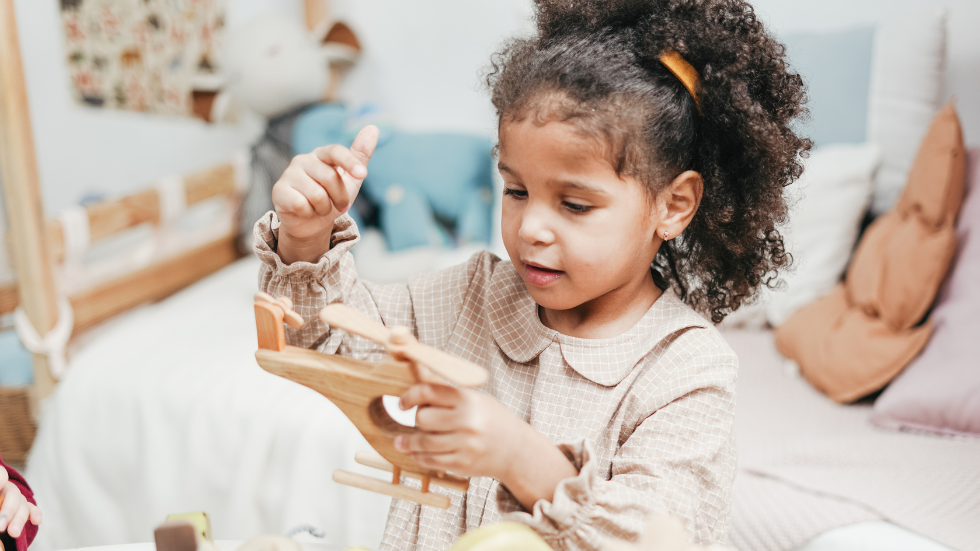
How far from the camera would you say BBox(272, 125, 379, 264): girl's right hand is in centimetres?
56

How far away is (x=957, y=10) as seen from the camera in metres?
1.43

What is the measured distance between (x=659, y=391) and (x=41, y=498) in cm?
114

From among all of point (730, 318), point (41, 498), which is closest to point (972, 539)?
point (730, 318)

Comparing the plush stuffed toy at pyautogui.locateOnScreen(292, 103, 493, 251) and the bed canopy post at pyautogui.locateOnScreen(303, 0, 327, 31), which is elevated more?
the bed canopy post at pyautogui.locateOnScreen(303, 0, 327, 31)

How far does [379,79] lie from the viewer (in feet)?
6.68

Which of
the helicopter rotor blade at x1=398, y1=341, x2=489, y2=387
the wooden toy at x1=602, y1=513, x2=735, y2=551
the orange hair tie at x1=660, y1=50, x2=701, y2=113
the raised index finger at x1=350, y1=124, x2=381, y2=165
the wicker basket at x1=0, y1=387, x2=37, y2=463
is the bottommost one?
the wicker basket at x1=0, y1=387, x2=37, y2=463

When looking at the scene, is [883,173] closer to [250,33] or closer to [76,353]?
[250,33]

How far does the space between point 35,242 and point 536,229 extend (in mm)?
1005

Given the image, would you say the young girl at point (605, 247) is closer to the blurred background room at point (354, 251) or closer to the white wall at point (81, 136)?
the blurred background room at point (354, 251)

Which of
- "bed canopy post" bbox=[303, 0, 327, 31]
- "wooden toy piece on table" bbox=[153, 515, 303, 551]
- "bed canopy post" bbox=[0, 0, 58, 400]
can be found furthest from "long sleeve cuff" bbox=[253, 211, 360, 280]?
"bed canopy post" bbox=[303, 0, 327, 31]

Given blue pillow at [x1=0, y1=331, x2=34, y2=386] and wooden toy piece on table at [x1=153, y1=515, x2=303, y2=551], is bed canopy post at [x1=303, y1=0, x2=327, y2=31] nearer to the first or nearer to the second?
blue pillow at [x1=0, y1=331, x2=34, y2=386]

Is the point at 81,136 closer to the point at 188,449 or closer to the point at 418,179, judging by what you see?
the point at 418,179

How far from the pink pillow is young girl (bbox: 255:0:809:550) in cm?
48

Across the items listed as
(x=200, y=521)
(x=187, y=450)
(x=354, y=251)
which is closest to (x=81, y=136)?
(x=354, y=251)
